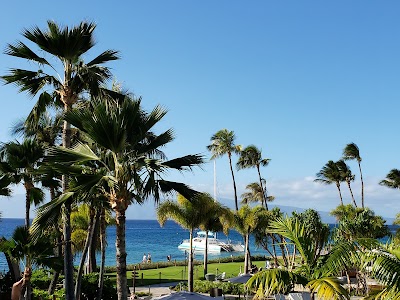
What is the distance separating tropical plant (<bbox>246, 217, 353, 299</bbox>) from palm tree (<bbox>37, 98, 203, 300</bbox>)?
3369 mm

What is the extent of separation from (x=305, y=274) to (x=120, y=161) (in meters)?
4.74

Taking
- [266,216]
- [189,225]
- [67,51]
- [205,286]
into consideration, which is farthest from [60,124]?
[266,216]

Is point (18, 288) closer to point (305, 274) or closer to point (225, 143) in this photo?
point (305, 274)

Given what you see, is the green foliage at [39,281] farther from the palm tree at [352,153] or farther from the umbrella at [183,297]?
the palm tree at [352,153]

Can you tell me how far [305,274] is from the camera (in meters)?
8.44

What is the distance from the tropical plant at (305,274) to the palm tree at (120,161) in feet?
11.1

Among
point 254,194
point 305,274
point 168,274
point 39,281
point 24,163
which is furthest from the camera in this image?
point 254,194

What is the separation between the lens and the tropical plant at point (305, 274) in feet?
23.7

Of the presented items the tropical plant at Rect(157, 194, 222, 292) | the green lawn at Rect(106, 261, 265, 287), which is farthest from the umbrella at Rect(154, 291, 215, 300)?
the green lawn at Rect(106, 261, 265, 287)

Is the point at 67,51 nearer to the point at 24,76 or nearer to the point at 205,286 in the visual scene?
the point at 24,76

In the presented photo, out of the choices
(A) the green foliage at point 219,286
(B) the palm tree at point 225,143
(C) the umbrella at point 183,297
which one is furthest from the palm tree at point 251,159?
(C) the umbrella at point 183,297

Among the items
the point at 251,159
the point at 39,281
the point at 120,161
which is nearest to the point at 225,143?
the point at 251,159

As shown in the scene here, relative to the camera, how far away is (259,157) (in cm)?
5297

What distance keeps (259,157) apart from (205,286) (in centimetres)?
2778
